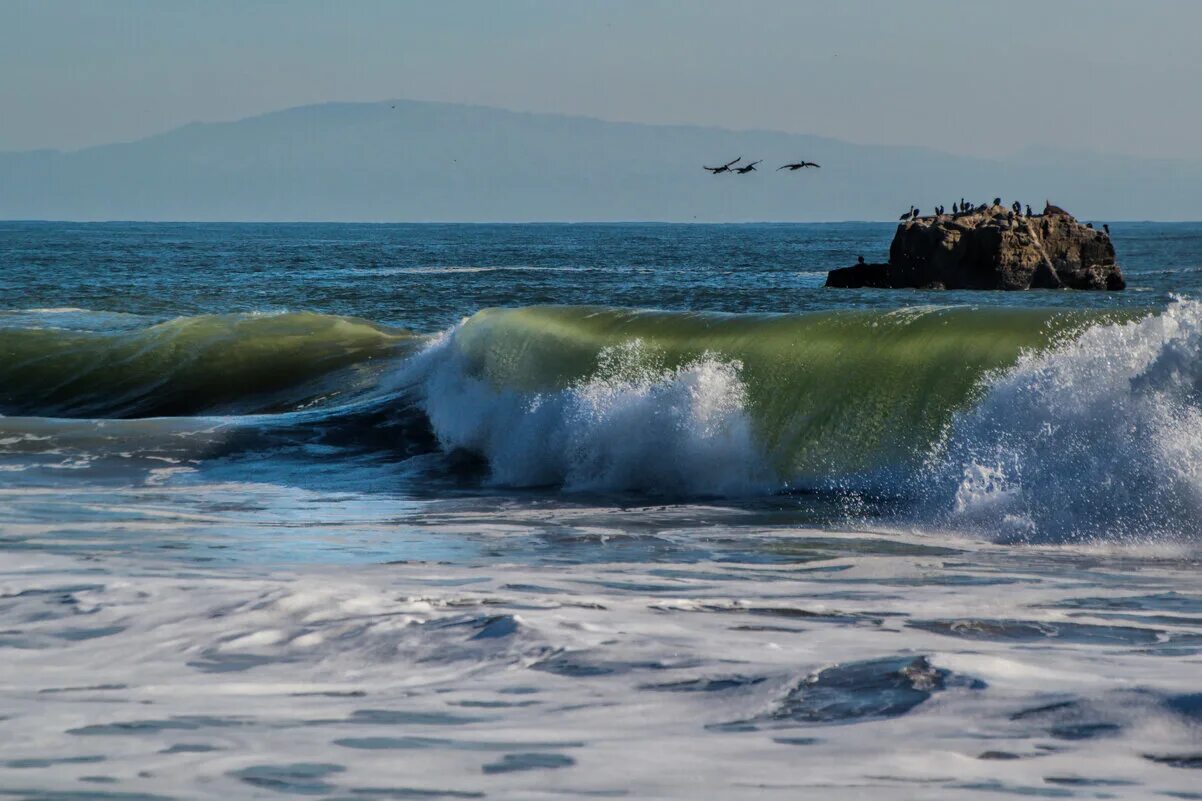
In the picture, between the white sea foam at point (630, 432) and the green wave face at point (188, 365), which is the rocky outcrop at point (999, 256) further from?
the white sea foam at point (630, 432)

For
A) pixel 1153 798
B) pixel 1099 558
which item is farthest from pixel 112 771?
pixel 1099 558

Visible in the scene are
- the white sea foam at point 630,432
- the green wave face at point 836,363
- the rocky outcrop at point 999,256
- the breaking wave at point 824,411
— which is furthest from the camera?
the rocky outcrop at point 999,256

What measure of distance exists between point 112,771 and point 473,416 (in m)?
10.7

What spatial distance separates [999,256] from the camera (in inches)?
1921

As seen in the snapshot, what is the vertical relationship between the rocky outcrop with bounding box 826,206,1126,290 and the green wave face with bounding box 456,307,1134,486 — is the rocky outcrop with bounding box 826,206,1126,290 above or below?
above

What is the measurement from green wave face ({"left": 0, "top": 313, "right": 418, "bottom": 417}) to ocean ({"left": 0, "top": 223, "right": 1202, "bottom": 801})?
39 centimetres

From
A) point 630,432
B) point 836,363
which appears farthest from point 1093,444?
point 630,432

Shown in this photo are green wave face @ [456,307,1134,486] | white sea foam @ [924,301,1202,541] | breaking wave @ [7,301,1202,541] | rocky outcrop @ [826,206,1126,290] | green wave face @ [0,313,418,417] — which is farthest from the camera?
rocky outcrop @ [826,206,1126,290]

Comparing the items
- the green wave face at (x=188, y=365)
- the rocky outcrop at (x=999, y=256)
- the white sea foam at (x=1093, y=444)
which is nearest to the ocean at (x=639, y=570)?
the white sea foam at (x=1093, y=444)

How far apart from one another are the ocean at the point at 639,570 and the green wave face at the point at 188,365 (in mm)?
385

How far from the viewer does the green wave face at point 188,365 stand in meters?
20.3

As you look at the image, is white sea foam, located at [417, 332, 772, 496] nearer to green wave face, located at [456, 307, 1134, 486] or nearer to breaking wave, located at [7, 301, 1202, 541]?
breaking wave, located at [7, 301, 1202, 541]

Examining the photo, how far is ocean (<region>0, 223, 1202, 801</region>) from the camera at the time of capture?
4.67 metres

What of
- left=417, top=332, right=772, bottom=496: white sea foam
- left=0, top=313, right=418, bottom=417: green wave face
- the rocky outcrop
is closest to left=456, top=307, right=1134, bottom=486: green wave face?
left=417, top=332, right=772, bottom=496: white sea foam
